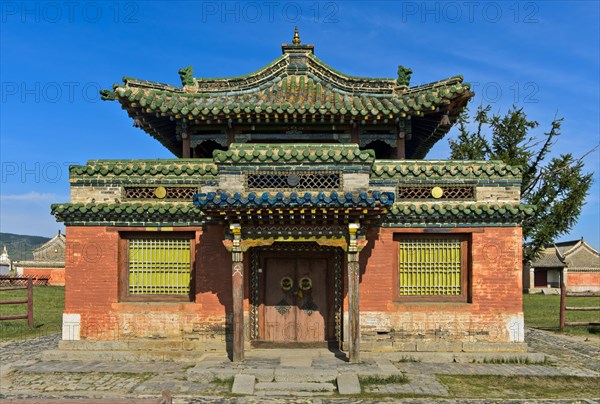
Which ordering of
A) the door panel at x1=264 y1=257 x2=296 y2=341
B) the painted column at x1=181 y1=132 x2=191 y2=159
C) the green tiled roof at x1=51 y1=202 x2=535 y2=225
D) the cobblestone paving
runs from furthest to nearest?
1. the painted column at x1=181 y1=132 x2=191 y2=159
2. the door panel at x1=264 y1=257 x2=296 y2=341
3. the cobblestone paving
4. the green tiled roof at x1=51 y1=202 x2=535 y2=225

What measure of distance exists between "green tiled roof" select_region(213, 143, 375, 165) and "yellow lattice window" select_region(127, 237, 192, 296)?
2.95m

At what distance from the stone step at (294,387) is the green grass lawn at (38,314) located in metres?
10.9

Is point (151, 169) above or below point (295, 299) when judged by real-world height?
above

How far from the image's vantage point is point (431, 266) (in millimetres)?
13594

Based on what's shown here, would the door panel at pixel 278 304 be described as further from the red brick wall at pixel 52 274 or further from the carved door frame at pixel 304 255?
the red brick wall at pixel 52 274

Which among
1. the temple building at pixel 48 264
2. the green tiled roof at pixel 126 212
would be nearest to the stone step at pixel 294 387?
the green tiled roof at pixel 126 212

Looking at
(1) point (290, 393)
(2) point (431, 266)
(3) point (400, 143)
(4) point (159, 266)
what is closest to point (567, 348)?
(2) point (431, 266)

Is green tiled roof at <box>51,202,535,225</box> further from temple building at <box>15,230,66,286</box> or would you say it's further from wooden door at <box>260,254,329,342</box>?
temple building at <box>15,230,66,286</box>

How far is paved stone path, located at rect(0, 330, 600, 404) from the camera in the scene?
33.2 ft

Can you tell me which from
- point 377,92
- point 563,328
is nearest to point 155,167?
point 377,92

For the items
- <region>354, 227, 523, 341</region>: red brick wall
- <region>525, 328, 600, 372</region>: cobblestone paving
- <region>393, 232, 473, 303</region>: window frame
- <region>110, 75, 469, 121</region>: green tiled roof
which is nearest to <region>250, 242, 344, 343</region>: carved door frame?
<region>354, 227, 523, 341</region>: red brick wall

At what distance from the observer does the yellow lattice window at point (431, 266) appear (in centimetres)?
1357

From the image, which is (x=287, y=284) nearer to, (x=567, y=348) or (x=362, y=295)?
(x=362, y=295)

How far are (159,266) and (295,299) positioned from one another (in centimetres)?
350
